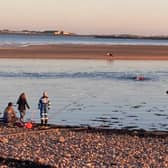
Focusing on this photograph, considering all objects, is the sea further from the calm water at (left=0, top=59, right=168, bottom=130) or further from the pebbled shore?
the pebbled shore

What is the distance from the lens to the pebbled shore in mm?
16719

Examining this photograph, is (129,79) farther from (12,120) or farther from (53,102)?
(12,120)

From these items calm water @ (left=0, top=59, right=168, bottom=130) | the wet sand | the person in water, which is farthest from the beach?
the wet sand

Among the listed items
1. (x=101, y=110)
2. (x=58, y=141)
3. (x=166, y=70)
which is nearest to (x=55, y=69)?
(x=166, y=70)

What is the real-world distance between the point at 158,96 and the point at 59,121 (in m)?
11.7

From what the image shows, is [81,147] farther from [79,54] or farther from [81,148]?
[79,54]

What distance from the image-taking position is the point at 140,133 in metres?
23.9

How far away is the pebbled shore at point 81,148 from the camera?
16719mm

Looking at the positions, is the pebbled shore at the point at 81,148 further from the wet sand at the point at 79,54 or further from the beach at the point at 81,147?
the wet sand at the point at 79,54

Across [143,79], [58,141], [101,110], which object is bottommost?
[58,141]

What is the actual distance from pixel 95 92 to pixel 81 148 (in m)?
21.0

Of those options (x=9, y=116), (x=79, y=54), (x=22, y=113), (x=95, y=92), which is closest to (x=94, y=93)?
(x=95, y=92)

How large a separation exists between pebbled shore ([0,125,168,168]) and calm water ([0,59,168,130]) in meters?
3.63

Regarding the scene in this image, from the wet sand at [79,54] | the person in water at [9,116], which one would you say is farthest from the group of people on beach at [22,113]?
the wet sand at [79,54]
